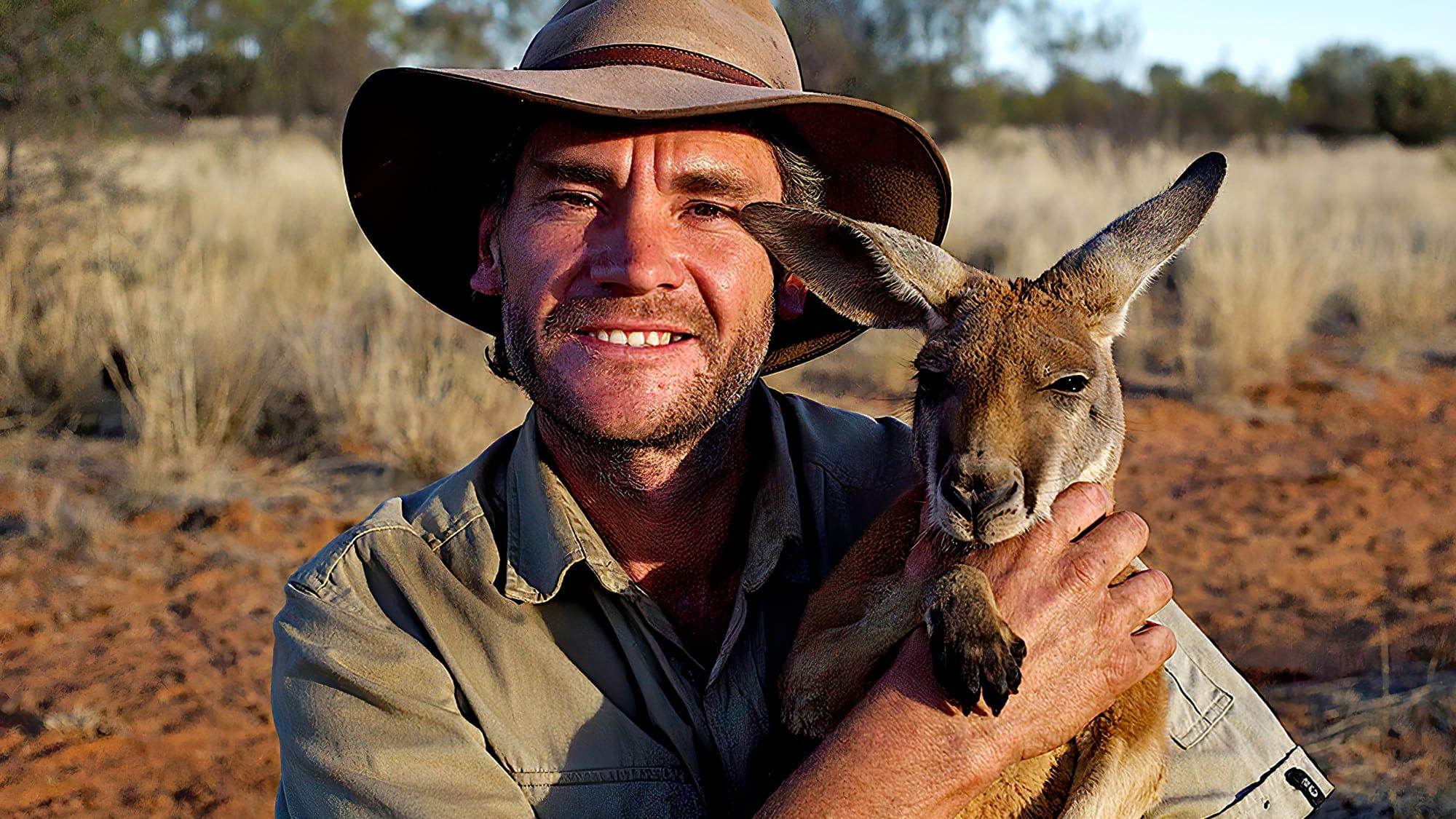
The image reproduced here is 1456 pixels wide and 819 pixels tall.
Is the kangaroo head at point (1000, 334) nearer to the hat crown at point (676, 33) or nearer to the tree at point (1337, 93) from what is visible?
the hat crown at point (676, 33)

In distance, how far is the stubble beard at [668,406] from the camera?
283 centimetres

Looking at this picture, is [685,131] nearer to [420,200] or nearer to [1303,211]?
[420,200]

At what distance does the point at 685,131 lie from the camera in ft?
9.57

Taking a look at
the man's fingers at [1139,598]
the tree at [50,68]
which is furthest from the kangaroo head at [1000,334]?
the tree at [50,68]

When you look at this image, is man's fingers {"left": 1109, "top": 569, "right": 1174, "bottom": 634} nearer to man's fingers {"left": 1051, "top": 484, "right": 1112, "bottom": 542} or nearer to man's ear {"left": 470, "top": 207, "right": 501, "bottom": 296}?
man's fingers {"left": 1051, "top": 484, "right": 1112, "bottom": 542}

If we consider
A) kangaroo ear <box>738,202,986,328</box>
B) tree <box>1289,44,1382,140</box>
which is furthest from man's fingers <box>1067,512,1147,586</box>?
tree <box>1289,44,1382,140</box>

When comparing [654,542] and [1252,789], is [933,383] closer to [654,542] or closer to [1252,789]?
[654,542]

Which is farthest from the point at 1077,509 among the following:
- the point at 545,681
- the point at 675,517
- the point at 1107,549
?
the point at 545,681

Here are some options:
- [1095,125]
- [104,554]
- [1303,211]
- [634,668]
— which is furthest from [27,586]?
[1095,125]

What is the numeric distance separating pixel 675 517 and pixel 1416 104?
40355 mm

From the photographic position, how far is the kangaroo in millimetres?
2432

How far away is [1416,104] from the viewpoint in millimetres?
36594

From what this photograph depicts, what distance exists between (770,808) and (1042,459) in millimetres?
884

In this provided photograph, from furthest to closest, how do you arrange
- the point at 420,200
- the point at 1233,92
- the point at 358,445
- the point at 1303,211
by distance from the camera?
1. the point at 1233,92
2. the point at 1303,211
3. the point at 358,445
4. the point at 420,200
